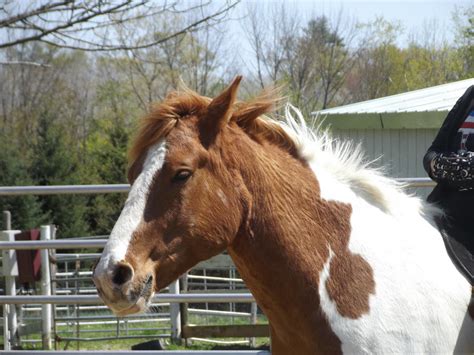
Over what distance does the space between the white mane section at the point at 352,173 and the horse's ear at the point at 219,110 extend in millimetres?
324

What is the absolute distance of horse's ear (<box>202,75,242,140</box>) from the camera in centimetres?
280

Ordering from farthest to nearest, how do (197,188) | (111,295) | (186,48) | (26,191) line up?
1. (186,48)
2. (26,191)
3. (197,188)
4. (111,295)

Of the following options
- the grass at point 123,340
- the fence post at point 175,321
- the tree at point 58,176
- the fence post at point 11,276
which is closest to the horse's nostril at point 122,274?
the grass at point 123,340

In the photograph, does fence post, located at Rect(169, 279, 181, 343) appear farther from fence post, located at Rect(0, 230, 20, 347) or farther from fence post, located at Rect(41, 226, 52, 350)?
fence post, located at Rect(0, 230, 20, 347)

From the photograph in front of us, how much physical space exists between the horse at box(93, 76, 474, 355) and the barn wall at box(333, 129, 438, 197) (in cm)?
966

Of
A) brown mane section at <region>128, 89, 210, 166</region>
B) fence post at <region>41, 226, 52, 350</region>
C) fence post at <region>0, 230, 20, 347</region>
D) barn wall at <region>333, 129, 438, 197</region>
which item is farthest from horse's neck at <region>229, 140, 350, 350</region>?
barn wall at <region>333, 129, 438, 197</region>

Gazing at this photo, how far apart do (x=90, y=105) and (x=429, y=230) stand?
31.4 meters

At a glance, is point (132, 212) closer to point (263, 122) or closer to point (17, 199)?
point (263, 122)

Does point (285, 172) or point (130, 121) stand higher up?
point (130, 121)

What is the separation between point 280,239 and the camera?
9.04 ft

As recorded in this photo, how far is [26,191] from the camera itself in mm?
5043

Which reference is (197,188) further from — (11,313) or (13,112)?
(13,112)

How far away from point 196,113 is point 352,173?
686 mm

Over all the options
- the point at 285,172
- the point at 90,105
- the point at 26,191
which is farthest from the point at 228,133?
the point at 90,105
